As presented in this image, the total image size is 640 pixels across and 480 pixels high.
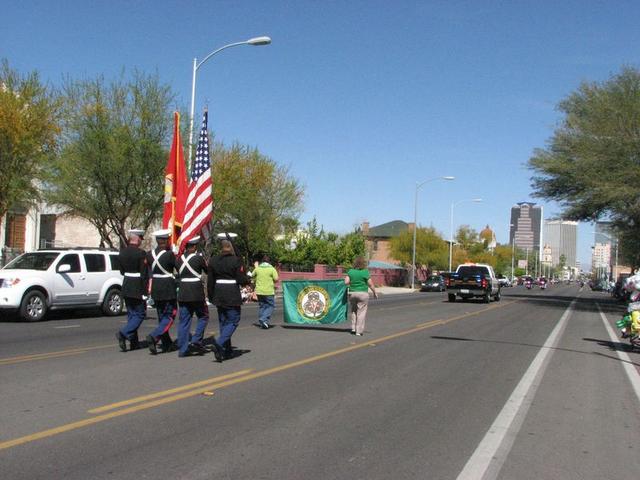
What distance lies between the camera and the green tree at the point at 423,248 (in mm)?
74438

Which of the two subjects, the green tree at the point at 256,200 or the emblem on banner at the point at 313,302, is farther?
the green tree at the point at 256,200

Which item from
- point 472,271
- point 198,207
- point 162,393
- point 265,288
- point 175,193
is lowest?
point 162,393

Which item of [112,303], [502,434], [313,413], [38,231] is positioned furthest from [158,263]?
[38,231]

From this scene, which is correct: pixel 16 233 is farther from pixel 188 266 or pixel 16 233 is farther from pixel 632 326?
pixel 632 326

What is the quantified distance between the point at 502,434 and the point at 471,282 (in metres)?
28.1

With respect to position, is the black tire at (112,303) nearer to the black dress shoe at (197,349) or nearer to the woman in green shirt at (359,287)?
the woman in green shirt at (359,287)

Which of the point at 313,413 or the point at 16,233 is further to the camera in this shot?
the point at 16,233

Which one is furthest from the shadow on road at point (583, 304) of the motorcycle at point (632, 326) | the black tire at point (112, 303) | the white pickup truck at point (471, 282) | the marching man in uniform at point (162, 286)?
the marching man in uniform at point (162, 286)

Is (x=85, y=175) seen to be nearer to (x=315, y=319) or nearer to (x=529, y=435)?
(x=315, y=319)

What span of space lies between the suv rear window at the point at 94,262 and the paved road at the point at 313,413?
16.5ft

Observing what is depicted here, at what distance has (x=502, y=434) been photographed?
662 centimetres

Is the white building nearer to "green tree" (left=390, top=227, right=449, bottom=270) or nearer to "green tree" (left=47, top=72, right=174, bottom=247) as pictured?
"green tree" (left=47, top=72, right=174, bottom=247)

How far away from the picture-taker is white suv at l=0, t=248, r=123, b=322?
1600 cm

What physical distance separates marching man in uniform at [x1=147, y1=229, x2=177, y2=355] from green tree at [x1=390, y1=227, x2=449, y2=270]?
6408 centimetres
